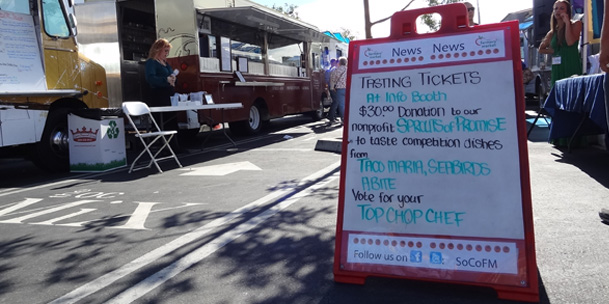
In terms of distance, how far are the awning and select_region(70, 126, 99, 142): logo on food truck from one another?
345 centimetres

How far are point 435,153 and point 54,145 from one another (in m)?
6.50

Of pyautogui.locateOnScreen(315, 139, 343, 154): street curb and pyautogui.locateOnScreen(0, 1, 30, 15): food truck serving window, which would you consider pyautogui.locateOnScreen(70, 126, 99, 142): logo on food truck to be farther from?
pyautogui.locateOnScreen(315, 139, 343, 154): street curb

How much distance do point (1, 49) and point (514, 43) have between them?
637cm

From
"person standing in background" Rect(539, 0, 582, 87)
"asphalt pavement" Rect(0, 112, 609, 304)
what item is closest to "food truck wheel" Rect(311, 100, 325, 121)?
"person standing in background" Rect(539, 0, 582, 87)

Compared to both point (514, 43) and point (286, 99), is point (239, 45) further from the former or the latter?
point (514, 43)

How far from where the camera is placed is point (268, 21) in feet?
38.0

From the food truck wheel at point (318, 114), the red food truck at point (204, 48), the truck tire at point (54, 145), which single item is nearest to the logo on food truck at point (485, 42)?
the truck tire at point (54, 145)

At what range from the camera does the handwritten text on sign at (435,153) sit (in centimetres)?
259

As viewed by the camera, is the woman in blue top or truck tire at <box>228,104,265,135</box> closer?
the woman in blue top

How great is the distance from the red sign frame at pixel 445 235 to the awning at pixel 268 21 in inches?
292

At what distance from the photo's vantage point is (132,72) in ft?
33.6

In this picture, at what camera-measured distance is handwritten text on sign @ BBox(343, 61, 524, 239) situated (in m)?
2.59

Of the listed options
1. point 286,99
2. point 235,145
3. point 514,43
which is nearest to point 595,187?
point 514,43

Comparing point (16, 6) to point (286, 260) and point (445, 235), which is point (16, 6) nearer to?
point (286, 260)
